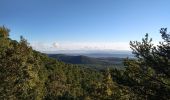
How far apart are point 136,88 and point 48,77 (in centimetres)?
11390

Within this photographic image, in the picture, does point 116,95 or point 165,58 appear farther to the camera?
point 116,95

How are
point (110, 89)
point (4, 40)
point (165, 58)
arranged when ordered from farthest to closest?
point (110, 89) < point (4, 40) < point (165, 58)

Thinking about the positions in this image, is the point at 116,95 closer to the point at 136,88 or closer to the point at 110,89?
the point at 110,89

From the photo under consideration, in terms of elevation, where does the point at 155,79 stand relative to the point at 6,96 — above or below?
above

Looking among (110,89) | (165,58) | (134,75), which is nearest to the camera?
(165,58)

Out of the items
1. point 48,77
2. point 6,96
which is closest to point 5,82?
point 6,96

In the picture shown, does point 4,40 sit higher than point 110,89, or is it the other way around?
point 4,40

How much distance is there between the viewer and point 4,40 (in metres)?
38.8

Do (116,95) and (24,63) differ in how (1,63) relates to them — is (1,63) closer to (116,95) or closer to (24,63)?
(24,63)

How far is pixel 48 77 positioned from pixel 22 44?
95.0 meters

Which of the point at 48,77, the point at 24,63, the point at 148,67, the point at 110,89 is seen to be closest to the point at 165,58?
the point at 148,67

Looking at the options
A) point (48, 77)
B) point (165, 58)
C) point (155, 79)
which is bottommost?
point (48, 77)

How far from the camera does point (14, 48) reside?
122 ft

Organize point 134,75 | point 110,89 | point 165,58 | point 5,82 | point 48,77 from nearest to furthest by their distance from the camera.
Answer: point 165,58 < point 134,75 < point 5,82 < point 110,89 < point 48,77
